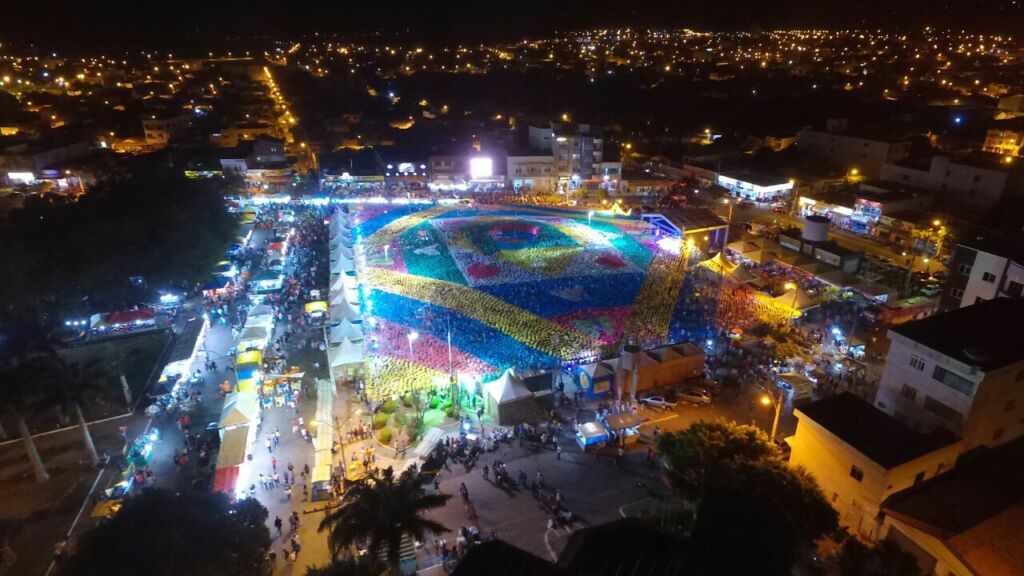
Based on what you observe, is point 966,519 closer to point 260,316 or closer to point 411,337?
point 411,337

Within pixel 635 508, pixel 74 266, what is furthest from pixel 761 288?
pixel 74 266

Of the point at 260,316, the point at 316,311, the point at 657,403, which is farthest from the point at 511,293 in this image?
the point at 260,316

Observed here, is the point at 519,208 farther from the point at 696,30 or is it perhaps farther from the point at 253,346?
the point at 696,30

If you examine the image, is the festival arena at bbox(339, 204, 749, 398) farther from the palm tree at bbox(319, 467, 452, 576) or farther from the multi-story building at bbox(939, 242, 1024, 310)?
the multi-story building at bbox(939, 242, 1024, 310)

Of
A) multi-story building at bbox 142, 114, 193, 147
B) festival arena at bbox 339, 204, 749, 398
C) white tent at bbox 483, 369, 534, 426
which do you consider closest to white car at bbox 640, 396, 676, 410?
festival arena at bbox 339, 204, 749, 398

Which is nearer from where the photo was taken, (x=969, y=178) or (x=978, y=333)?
(x=978, y=333)
